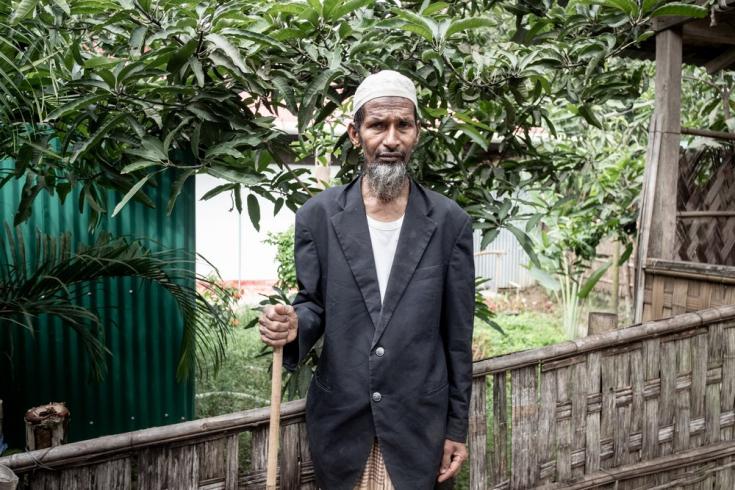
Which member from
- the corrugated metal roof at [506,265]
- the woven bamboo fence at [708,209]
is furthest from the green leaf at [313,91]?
the corrugated metal roof at [506,265]

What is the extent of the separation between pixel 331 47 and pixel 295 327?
1242 mm

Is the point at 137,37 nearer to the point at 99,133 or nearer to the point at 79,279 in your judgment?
the point at 99,133

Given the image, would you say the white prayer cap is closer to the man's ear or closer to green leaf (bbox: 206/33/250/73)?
the man's ear

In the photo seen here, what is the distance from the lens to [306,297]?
200 cm

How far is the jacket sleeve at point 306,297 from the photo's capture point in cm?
194

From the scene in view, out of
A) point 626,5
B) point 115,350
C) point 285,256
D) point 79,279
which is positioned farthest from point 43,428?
point 285,256

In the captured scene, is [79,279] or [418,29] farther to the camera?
[79,279]

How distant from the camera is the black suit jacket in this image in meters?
1.89

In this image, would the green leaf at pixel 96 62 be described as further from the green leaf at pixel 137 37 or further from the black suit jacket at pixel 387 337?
the black suit jacket at pixel 387 337

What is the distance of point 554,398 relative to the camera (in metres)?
2.49

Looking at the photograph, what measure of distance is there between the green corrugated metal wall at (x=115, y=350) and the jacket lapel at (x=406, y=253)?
2368 millimetres

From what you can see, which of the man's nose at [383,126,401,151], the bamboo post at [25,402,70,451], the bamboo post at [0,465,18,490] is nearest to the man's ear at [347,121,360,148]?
the man's nose at [383,126,401,151]

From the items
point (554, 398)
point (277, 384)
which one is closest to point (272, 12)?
point (277, 384)

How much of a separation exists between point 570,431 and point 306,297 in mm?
1267
